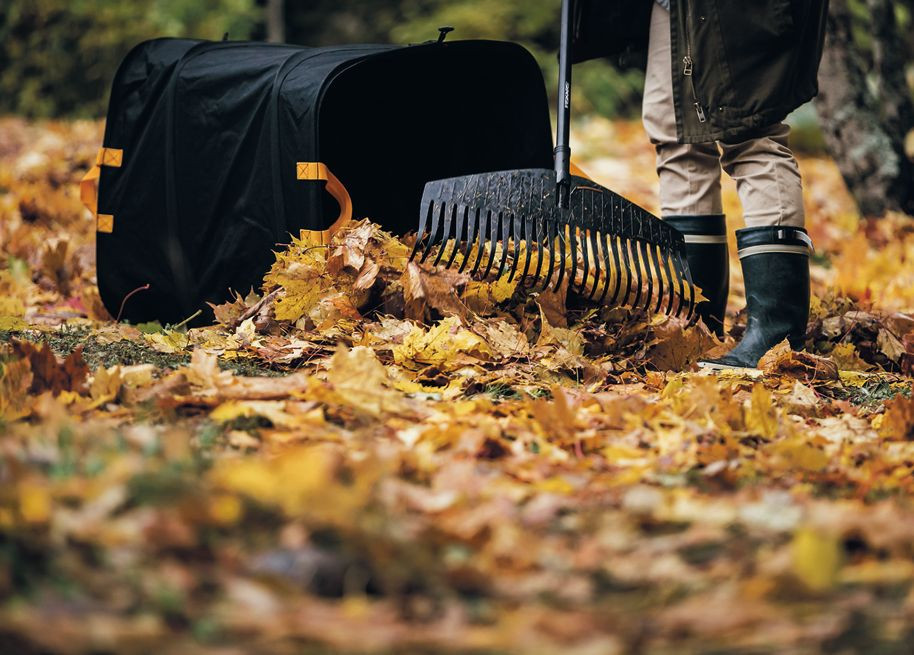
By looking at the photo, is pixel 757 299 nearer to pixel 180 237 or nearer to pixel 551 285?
pixel 551 285

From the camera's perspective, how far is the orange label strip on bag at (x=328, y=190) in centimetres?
289

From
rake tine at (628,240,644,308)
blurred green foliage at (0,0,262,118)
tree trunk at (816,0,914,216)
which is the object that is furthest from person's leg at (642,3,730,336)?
blurred green foliage at (0,0,262,118)

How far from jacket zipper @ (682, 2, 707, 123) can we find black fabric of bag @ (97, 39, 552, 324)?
0.66 m

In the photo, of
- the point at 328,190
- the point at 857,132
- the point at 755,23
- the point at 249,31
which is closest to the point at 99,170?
the point at 328,190

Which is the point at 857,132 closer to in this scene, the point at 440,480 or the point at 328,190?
the point at 328,190

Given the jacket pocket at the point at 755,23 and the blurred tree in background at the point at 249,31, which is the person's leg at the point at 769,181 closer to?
the jacket pocket at the point at 755,23

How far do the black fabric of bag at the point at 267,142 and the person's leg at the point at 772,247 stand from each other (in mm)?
793

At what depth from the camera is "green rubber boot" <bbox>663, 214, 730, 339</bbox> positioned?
3.14 m

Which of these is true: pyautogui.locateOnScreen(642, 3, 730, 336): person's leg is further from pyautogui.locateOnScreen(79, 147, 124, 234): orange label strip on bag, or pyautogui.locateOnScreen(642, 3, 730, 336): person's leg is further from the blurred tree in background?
the blurred tree in background

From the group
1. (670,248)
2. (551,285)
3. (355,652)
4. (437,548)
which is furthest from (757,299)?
(355,652)

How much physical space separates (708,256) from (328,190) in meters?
1.13

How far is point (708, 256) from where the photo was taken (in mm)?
3148

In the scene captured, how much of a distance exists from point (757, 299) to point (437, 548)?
73.6 inches

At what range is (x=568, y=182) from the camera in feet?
9.07
